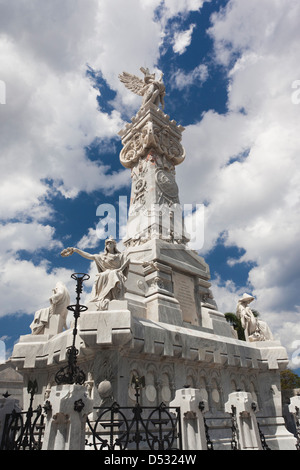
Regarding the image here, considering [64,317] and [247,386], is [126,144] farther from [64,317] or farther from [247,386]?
[247,386]

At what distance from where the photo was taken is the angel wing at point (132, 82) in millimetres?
20722

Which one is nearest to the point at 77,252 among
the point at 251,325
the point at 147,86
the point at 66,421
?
the point at 66,421

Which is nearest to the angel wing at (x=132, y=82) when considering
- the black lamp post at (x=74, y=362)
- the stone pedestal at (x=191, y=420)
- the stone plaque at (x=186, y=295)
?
the stone plaque at (x=186, y=295)

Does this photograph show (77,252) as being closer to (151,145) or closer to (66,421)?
(66,421)

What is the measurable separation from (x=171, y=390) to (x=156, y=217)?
294 inches

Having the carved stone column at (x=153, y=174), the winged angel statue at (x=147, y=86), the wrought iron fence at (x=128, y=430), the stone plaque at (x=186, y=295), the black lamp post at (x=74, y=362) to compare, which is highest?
the winged angel statue at (x=147, y=86)

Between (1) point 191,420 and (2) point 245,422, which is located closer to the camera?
(1) point 191,420

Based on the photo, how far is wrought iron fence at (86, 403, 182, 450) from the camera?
18.5 feet

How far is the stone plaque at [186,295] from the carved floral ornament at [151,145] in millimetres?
7361

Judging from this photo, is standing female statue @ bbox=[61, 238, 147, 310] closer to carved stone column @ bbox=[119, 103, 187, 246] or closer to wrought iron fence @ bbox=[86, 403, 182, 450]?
wrought iron fence @ bbox=[86, 403, 182, 450]

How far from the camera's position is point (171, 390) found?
376 inches

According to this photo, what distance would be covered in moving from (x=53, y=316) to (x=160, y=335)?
3985mm

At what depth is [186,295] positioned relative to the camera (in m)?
13.4

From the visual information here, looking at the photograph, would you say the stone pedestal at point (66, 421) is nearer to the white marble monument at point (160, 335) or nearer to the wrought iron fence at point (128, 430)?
the wrought iron fence at point (128, 430)
